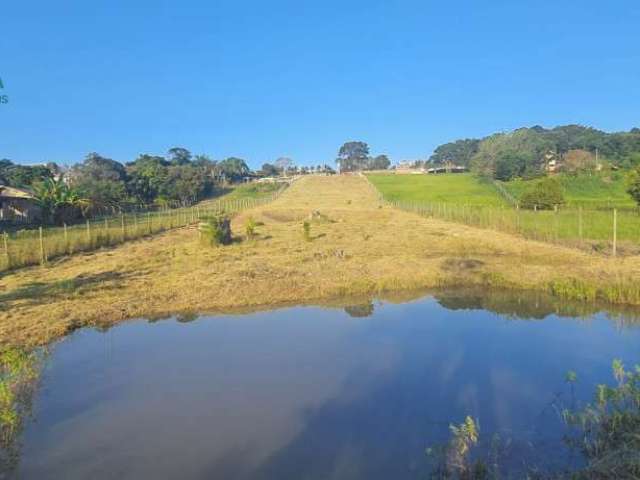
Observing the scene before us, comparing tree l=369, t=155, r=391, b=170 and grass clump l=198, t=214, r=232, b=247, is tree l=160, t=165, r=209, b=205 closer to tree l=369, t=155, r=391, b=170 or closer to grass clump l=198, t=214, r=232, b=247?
grass clump l=198, t=214, r=232, b=247

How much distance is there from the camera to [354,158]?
19075 centimetres

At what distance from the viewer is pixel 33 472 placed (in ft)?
18.5

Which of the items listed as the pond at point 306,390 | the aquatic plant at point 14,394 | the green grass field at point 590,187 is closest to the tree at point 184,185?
the green grass field at point 590,187

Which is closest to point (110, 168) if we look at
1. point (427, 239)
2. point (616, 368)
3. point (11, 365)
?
point (427, 239)

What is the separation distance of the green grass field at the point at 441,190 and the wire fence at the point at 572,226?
21.4m

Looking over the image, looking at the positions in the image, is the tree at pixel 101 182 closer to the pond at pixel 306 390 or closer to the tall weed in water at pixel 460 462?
the pond at pixel 306 390

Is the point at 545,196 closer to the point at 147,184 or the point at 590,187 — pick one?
the point at 590,187

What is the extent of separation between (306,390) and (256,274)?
801 cm

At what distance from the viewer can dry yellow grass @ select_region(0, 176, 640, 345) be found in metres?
12.2

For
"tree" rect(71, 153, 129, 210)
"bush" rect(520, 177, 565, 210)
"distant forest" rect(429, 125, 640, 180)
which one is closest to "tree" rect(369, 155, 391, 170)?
"distant forest" rect(429, 125, 640, 180)

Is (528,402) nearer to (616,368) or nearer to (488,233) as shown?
(616,368)

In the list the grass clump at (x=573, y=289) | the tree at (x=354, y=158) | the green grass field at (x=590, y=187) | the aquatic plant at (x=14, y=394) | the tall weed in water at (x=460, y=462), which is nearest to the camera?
the tall weed in water at (x=460, y=462)

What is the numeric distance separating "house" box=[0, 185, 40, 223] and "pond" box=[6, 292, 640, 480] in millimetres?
34997

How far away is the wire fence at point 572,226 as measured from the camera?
1975 cm
